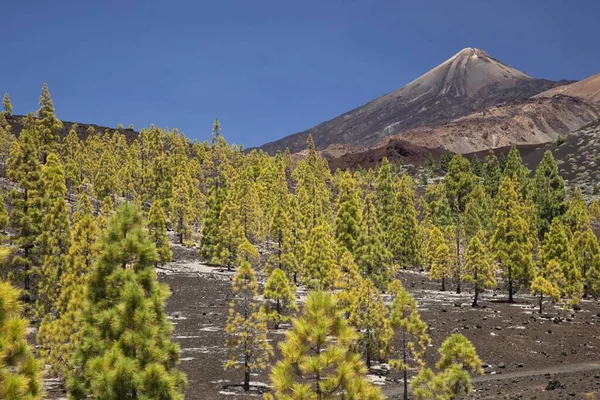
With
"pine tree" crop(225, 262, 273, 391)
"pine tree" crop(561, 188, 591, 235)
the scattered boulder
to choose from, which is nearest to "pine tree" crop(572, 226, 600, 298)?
"pine tree" crop(561, 188, 591, 235)

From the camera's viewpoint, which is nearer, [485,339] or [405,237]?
[485,339]

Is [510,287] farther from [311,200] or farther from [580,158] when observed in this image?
[580,158]

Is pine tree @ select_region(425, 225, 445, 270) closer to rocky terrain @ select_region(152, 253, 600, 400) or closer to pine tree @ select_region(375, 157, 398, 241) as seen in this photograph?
rocky terrain @ select_region(152, 253, 600, 400)

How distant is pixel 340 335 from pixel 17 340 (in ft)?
19.8

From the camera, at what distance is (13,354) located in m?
8.34

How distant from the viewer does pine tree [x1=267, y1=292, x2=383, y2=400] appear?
34.9ft

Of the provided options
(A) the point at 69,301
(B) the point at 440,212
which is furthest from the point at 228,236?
(A) the point at 69,301

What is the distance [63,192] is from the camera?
36219mm

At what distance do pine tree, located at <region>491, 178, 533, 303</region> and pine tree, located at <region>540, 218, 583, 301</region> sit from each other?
405 centimetres

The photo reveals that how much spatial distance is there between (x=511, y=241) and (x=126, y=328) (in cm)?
4468

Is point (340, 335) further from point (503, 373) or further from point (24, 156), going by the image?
point (24, 156)

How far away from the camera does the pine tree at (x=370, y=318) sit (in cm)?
2792

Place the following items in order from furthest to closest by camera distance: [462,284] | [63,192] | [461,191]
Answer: [461,191], [462,284], [63,192]

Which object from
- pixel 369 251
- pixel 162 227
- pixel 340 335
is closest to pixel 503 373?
pixel 369 251
